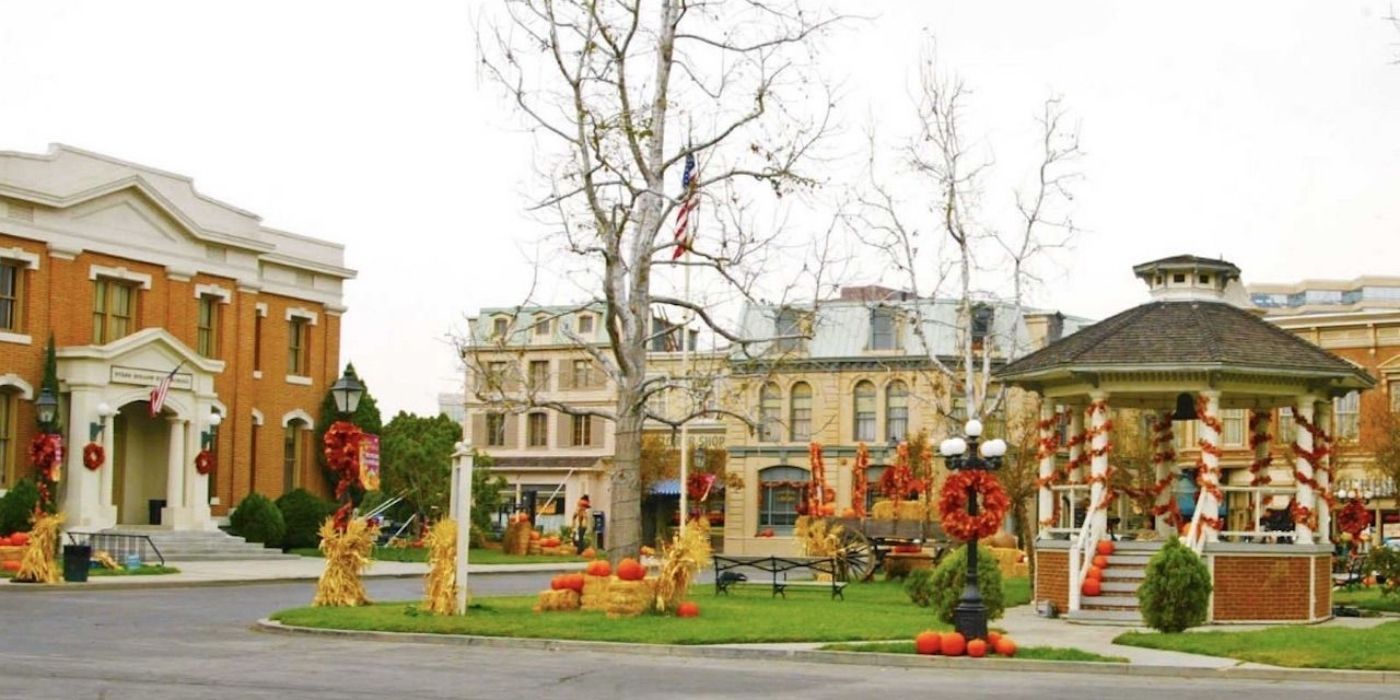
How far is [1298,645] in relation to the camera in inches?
856

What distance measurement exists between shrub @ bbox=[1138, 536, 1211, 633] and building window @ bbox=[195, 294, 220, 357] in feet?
110

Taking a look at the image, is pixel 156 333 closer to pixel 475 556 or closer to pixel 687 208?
pixel 475 556

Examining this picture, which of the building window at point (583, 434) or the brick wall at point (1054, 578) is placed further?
the building window at point (583, 434)

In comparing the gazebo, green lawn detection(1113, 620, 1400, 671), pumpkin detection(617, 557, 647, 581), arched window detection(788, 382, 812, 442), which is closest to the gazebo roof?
the gazebo

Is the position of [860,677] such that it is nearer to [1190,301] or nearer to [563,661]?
[563,661]

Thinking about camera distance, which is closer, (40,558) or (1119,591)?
(1119,591)

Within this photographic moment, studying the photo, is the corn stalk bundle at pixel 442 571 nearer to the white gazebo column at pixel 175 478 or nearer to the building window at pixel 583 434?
the white gazebo column at pixel 175 478

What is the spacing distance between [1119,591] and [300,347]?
108 feet

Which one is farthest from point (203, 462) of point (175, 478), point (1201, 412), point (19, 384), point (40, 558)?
point (1201, 412)

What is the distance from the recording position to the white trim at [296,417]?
5398cm

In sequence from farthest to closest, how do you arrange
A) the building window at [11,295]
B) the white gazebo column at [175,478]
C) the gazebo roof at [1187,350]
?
the white gazebo column at [175,478] → the building window at [11,295] → the gazebo roof at [1187,350]

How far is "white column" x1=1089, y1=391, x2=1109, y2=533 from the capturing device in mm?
28422

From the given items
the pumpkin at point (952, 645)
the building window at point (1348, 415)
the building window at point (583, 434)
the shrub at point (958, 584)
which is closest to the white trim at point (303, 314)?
the building window at point (583, 434)

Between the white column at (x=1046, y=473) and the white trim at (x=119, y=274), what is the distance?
26.3 metres
